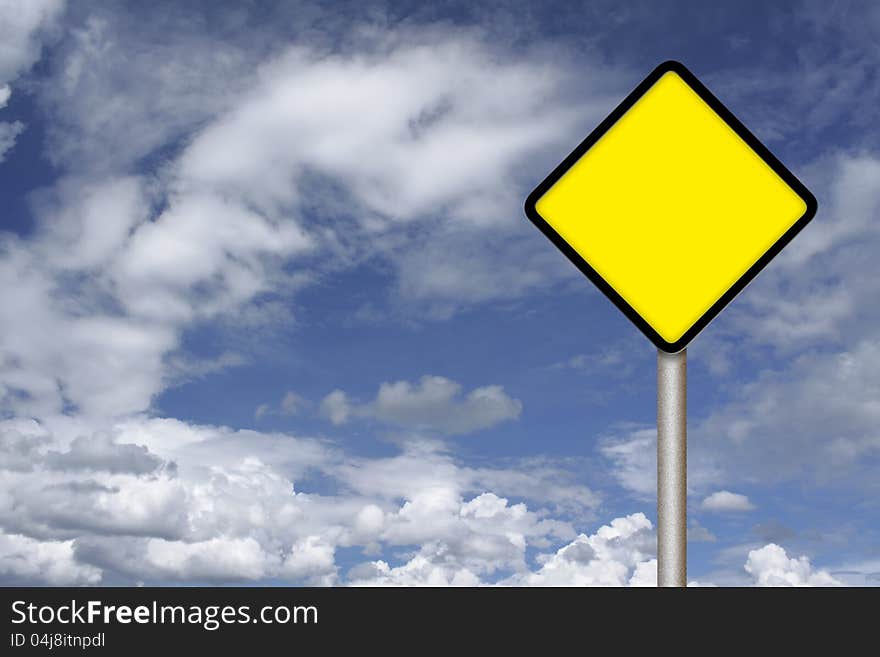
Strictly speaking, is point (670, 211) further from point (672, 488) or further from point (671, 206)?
point (672, 488)

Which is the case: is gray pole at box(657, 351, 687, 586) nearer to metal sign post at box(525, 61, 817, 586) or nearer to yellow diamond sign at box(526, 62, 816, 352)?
metal sign post at box(525, 61, 817, 586)

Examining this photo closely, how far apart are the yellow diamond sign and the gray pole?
32 centimetres

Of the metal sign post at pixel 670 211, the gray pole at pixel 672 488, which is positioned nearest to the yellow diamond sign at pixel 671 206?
the metal sign post at pixel 670 211

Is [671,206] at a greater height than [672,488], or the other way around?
[671,206]

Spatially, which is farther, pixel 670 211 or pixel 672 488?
pixel 670 211

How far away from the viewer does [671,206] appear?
4246 mm

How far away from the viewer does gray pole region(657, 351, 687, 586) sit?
396cm

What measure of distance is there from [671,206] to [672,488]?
1.48 metres

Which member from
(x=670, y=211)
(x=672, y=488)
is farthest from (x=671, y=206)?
(x=672, y=488)
